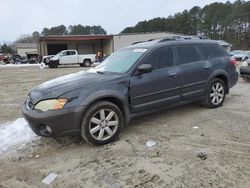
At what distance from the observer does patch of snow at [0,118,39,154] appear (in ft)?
15.4

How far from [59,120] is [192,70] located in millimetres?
3102

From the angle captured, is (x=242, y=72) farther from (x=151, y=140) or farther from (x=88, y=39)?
(x=88, y=39)

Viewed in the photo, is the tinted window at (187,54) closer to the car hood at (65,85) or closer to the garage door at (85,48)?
the car hood at (65,85)

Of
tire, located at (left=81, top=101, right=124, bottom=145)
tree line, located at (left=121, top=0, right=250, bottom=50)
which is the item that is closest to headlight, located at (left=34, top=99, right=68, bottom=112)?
tire, located at (left=81, top=101, right=124, bottom=145)

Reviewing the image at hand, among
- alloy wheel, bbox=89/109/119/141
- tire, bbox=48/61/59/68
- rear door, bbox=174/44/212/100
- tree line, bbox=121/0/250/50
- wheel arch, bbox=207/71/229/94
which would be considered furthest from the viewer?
tree line, bbox=121/0/250/50

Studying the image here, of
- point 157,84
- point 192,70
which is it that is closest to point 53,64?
point 192,70

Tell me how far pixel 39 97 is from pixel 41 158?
95 cm

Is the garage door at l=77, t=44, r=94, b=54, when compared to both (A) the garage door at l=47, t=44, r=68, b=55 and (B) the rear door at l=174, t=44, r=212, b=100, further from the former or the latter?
(B) the rear door at l=174, t=44, r=212, b=100

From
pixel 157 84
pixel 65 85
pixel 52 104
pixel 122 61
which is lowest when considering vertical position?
pixel 52 104

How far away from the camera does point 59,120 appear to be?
4.14 meters

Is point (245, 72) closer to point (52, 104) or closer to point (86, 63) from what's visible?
point (52, 104)

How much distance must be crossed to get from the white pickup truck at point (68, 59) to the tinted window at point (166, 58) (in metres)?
22.7

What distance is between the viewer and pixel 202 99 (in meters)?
6.23

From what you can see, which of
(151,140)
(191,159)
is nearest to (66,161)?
(151,140)
